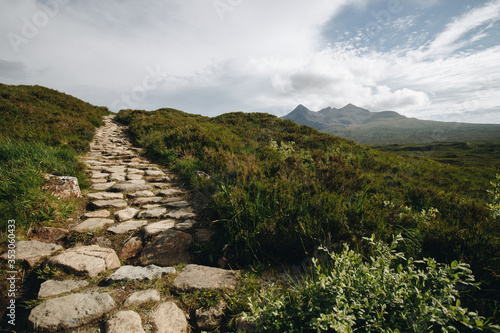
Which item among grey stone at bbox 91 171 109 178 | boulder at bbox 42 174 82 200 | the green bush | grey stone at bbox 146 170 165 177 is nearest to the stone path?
boulder at bbox 42 174 82 200

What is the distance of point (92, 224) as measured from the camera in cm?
315

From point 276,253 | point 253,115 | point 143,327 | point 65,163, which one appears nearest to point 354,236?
point 276,253

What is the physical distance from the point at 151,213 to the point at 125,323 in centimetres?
218

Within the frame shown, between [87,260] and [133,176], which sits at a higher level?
[133,176]

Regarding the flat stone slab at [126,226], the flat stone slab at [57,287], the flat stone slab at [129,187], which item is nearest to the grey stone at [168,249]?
the flat stone slab at [126,226]

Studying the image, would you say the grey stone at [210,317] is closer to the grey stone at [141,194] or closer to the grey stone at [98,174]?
the grey stone at [141,194]

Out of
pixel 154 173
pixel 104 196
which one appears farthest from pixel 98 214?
pixel 154 173

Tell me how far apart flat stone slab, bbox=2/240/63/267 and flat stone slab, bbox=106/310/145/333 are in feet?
4.22

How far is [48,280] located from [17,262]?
522 mm

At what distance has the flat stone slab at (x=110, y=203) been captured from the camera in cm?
376

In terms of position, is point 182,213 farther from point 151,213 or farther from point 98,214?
point 98,214

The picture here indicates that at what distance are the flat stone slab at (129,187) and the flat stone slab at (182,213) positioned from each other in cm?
146

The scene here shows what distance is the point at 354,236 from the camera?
251 centimetres

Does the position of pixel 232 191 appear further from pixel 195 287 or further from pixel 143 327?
pixel 143 327
